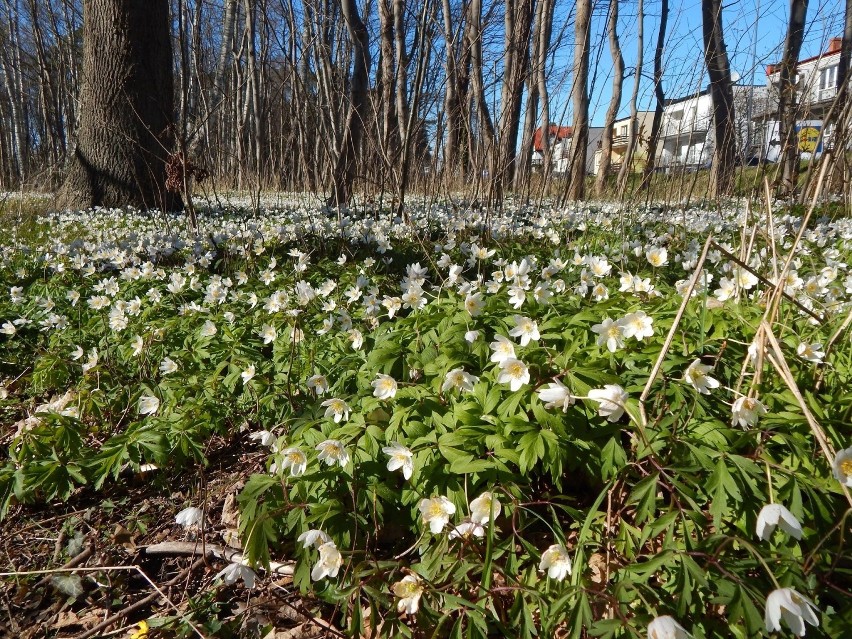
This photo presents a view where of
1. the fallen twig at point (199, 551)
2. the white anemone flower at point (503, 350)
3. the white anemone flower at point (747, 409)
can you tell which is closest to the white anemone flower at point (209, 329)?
the fallen twig at point (199, 551)

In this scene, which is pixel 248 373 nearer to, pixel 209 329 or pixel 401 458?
pixel 209 329

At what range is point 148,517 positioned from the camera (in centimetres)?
224

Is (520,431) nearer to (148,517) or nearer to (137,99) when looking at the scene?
(148,517)

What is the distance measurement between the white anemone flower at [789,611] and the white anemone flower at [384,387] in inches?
45.9

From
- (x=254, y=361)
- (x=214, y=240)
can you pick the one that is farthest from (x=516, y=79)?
(x=254, y=361)

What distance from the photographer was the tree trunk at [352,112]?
18.7 feet

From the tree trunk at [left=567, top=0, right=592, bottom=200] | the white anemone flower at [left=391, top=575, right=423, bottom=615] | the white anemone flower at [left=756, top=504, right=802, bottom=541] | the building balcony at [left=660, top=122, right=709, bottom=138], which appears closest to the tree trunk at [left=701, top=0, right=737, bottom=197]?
the building balcony at [left=660, top=122, right=709, bottom=138]

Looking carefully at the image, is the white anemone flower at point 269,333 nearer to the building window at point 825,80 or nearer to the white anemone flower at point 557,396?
the white anemone flower at point 557,396

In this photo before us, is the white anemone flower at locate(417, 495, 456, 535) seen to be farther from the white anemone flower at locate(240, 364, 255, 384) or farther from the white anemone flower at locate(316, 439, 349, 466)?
the white anemone flower at locate(240, 364, 255, 384)

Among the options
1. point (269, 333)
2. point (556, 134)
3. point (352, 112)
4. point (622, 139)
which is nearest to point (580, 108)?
point (556, 134)

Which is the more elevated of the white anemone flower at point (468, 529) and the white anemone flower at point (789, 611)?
the white anemone flower at point (789, 611)

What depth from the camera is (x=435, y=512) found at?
153cm

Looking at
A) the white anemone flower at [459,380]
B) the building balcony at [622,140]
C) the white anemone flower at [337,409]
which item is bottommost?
the white anemone flower at [337,409]

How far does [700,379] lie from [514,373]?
0.54 metres
